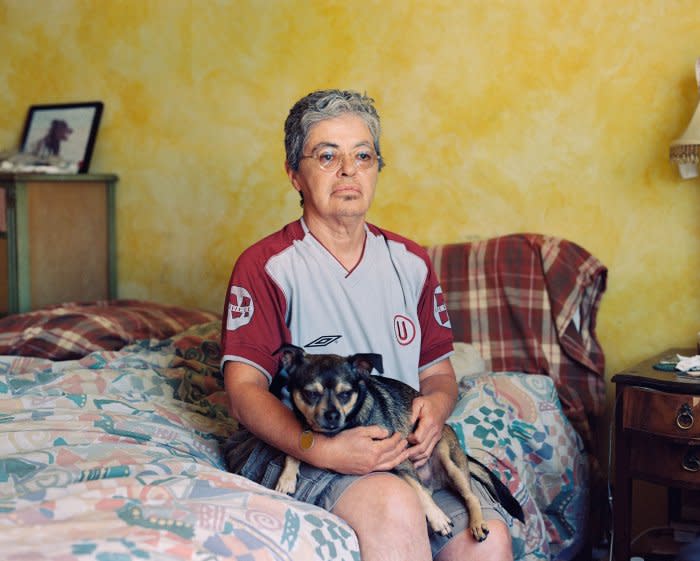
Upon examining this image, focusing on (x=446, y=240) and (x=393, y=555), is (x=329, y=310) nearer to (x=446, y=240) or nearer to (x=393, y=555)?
(x=393, y=555)

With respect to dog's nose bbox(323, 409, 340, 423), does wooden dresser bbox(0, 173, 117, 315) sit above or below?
above

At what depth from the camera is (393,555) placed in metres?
1.58

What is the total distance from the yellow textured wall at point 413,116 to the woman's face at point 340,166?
4.32 feet

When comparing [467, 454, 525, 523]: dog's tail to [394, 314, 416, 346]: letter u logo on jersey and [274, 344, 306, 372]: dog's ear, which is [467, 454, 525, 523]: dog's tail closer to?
[394, 314, 416, 346]: letter u logo on jersey

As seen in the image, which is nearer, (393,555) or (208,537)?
(208,537)

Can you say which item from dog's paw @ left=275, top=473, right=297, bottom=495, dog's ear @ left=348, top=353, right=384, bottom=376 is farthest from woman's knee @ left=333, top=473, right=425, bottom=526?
dog's ear @ left=348, top=353, right=384, bottom=376

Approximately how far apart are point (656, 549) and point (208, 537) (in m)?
1.78

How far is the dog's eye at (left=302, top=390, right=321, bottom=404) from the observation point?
1717 millimetres

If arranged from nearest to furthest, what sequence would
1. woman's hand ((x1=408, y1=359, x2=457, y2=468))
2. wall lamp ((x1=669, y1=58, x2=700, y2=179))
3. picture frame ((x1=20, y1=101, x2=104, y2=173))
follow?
1. woman's hand ((x1=408, y1=359, x2=457, y2=468))
2. wall lamp ((x1=669, y1=58, x2=700, y2=179))
3. picture frame ((x1=20, y1=101, x2=104, y2=173))

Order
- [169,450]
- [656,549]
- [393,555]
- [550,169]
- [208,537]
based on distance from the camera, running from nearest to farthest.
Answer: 1. [208,537]
2. [393,555]
3. [169,450]
4. [656,549]
5. [550,169]

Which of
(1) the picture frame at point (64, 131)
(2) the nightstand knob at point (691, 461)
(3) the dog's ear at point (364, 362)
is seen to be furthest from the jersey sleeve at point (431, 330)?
(1) the picture frame at point (64, 131)

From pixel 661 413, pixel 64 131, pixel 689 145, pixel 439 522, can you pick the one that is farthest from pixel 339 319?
pixel 64 131

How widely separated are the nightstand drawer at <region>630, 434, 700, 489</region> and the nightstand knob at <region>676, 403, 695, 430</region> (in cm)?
6

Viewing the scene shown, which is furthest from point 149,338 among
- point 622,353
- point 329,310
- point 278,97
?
point 622,353
